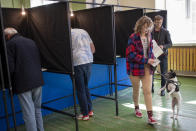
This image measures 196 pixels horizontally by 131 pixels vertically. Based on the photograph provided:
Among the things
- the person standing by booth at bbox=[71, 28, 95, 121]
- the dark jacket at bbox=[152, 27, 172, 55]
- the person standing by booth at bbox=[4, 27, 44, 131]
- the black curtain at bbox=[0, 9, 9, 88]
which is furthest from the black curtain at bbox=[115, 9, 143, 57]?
the black curtain at bbox=[0, 9, 9, 88]

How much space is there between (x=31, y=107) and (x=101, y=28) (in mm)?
1510

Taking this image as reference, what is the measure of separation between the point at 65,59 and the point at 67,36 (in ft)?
0.84

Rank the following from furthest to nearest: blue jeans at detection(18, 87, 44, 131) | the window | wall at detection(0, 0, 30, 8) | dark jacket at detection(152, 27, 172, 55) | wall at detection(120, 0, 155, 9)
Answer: wall at detection(120, 0, 155, 9)
the window
wall at detection(0, 0, 30, 8)
dark jacket at detection(152, 27, 172, 55)
blue jeans at detection(18, 87, 44, 131)

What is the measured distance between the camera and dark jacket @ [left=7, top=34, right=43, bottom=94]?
209 centimetres

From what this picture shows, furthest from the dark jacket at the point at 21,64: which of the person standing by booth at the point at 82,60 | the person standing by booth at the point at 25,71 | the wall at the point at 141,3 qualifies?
the wall at the point at 141,3

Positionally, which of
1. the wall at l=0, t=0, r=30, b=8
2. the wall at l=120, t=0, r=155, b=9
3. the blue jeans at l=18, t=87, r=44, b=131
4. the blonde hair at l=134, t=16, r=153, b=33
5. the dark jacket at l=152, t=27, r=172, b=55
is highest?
the wall at l=120, t=0, r=155, b=9

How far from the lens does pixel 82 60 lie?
2830mm

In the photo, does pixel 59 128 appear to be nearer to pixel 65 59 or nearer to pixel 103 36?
pixel 65 59

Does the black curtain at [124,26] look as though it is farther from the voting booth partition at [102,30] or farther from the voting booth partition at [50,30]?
the voting booth partition at [50,30]

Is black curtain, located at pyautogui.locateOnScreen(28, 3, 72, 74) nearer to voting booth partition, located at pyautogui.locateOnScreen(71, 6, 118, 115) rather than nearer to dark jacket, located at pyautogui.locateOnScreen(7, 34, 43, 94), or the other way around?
dark jacket, located at pyautogui.locateOnScreen(7, 34, 43, 94)

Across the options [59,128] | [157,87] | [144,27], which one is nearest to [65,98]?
[59,128]

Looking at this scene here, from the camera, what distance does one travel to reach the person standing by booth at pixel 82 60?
111 inches

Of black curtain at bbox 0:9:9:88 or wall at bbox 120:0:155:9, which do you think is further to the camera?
wall at bbox 120:0:155:9

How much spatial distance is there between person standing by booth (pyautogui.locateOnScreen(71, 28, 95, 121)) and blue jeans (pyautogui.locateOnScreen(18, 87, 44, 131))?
67cm
